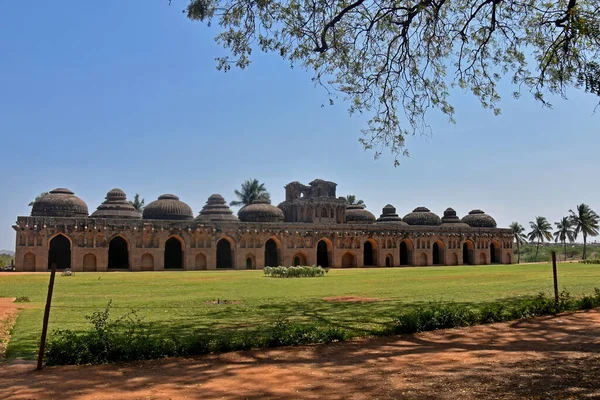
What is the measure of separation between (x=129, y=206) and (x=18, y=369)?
138 feet

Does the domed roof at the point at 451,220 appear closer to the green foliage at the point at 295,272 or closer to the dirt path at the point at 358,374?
the green foliage at the point at 295,272

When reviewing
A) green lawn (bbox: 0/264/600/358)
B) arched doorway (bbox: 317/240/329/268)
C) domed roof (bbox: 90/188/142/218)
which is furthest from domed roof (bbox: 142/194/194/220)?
green lawn (bbox: 0/264/600/358)

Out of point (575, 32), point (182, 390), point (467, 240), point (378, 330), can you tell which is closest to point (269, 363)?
point (182, 390)

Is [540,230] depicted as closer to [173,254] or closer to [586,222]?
[586,222]

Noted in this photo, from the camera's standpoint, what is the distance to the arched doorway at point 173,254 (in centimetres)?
4809

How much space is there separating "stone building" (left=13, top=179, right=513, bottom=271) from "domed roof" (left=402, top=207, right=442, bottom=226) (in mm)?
117

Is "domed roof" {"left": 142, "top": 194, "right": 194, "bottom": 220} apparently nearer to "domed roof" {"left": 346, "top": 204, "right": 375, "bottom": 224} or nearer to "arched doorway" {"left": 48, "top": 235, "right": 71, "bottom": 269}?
"arched doorway" {"left": 48, "top": 235, "right": 71, "bottom": 269}

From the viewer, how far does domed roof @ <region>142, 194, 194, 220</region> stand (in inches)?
1865

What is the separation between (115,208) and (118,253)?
13.3 ft

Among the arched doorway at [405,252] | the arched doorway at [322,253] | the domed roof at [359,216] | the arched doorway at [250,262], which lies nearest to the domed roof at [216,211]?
the arched doorway at [250,262]

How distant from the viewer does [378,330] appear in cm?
1093

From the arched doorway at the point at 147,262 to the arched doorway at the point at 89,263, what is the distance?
3902 mm

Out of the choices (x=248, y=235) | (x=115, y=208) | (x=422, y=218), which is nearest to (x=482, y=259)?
(x=422, y=218)

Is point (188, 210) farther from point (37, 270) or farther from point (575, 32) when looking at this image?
point (575, 32)
